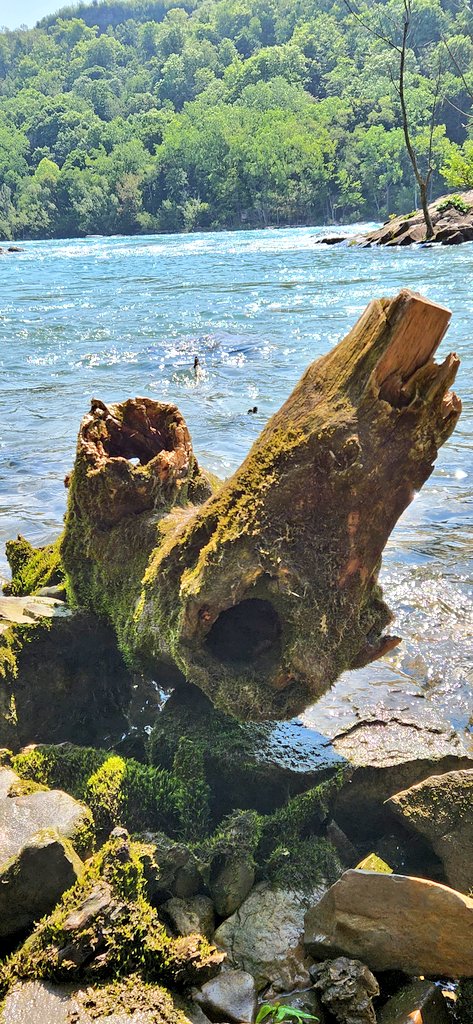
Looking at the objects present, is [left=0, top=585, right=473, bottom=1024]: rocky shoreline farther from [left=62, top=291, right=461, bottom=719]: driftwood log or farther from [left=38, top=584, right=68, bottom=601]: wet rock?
[left=62, top=291, right=461, bottom=719]: driftwood log

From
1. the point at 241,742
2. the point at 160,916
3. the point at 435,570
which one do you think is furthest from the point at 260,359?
the point at 160,916

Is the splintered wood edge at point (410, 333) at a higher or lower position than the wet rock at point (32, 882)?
higher

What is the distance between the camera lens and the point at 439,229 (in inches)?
1352

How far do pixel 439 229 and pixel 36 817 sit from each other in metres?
35.8

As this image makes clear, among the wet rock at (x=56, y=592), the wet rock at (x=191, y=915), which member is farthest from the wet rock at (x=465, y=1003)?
the wet rock at (x=56, y=592)

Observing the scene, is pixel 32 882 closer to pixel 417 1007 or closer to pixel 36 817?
pixel 36 817

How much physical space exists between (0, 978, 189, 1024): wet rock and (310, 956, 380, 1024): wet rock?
0.47 m

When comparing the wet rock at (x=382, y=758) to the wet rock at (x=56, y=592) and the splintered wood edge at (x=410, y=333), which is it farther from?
the splintered wood edge at (x=410, y=333)

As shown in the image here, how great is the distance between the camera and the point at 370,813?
3445mm

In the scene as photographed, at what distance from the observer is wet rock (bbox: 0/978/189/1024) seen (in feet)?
7.36

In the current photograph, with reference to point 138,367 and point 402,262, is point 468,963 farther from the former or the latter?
point 402,262

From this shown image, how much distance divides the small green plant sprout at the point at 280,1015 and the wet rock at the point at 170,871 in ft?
1.82

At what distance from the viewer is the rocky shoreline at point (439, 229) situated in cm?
3294

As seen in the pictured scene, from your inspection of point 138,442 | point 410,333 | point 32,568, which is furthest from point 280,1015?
point 32,568
